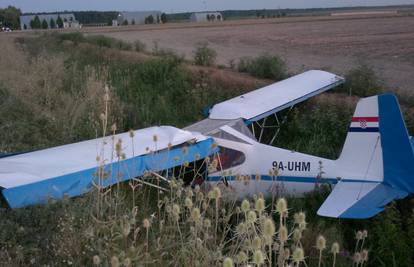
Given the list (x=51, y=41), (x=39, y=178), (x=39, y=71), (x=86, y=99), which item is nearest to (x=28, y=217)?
(x=39, y=178)

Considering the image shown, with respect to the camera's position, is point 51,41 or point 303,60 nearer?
point 303,60

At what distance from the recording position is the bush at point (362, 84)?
11445 millimetres

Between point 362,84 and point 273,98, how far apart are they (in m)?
3.36

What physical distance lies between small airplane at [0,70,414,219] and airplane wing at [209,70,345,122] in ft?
2.96

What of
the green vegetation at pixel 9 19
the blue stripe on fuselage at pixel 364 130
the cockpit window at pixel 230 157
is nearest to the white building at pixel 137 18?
the green vegetation at pixel 9 19

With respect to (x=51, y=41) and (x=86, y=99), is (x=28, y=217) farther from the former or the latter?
(x=51, y=41)

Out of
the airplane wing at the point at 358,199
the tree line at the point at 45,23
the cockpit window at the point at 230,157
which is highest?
the tree line at the point at 45,23

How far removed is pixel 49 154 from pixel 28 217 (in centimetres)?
172

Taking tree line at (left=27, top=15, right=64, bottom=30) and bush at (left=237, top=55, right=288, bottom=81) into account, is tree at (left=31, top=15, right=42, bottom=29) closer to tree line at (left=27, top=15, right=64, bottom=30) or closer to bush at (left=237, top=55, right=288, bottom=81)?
tree line at (left=27, top=15, right=64, bottom=30)

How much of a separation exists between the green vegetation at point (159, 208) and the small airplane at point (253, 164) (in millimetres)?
257

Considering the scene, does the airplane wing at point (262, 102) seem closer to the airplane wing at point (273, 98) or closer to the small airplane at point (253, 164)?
the airplane wing at point (273, 98)

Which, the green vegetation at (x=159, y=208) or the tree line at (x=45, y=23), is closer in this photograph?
the green vegetation at (x=159, y=208)

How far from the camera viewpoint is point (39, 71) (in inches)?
536

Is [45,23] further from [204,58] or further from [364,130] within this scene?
[364,130]
